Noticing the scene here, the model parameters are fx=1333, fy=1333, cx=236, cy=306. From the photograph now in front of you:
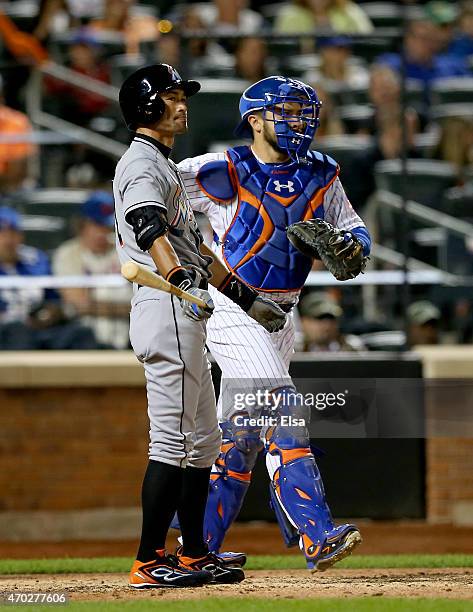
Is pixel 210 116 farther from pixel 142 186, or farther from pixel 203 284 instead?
pixel 142 186

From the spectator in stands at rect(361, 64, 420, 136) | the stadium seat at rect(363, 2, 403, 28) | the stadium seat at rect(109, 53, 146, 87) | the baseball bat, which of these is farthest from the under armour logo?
the stadium seat at rect(363, 2, 403, 28)

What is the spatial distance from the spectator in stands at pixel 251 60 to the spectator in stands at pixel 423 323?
1841 millimetres

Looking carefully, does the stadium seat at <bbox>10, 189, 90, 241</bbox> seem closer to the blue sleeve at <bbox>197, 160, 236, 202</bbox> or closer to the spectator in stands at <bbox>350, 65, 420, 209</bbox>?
the spectator in stands at <bbox>350, 65, 420, 209</bbox>

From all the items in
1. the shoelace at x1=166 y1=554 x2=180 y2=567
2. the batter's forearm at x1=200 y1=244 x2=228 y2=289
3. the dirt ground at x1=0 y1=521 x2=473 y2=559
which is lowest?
the dirt ground at x1=0 y1=521 x2=473 y2=559

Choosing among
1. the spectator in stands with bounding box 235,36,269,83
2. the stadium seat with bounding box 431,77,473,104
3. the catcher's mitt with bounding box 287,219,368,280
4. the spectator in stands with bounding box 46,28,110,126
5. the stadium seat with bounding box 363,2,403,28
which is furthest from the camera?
the stadium seat with bounding box 363,2,403,28

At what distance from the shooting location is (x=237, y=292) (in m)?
5.18

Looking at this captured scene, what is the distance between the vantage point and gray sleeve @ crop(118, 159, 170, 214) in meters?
4.76

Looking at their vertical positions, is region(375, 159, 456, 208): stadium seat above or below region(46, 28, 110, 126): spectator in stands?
below

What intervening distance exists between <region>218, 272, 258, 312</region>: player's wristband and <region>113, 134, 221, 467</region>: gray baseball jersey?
196 mm

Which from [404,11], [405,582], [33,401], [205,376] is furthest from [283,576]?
[404,11]

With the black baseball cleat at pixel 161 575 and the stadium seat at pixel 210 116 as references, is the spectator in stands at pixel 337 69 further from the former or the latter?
the black baseball cleat at pixel 161 575

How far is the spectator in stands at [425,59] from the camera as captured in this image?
10977 mm

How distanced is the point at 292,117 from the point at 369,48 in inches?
166

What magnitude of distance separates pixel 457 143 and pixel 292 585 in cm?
525
